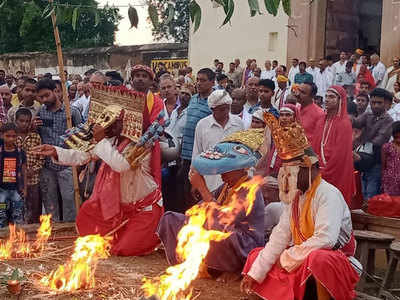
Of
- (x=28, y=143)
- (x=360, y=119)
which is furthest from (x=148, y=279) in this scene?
(x=360, y=119)

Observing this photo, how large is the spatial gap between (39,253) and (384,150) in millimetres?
4137

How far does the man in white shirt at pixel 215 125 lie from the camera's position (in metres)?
6.58

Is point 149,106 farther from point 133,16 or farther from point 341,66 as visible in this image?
point 341,66

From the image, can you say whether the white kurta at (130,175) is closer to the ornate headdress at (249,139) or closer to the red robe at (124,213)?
the red robe at (124,213)

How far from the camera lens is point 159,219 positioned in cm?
635

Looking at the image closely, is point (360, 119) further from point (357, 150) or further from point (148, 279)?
point (148, 279)

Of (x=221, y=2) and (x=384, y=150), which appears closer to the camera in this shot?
(x=221, y=2)

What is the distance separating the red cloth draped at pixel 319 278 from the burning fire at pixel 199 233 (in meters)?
0.61

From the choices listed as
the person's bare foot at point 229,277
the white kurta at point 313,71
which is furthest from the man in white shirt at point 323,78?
the person's bare foot at point 229,277

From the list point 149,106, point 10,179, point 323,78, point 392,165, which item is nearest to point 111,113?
point 149,106

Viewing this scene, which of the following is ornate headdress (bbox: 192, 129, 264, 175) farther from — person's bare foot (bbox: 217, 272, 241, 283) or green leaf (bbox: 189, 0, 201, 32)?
green leaf (bbox: 189, 0, 201, 32)

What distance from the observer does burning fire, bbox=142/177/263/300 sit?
4.77 meters

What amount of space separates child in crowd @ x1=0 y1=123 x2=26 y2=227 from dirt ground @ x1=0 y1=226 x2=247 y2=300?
98 centimetres

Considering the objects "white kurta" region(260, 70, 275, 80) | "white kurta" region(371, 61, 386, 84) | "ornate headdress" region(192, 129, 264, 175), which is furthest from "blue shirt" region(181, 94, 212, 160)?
"white kurta" region(260, 70, 275, 80)
